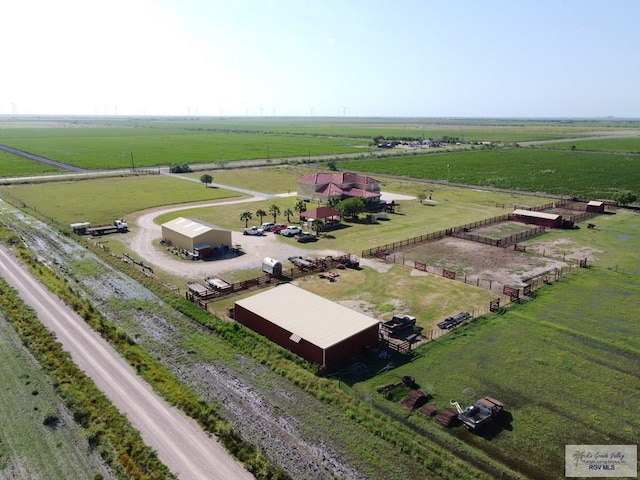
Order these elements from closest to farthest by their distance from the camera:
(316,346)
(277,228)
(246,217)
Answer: (316,346)
(277,228)
(246,217)

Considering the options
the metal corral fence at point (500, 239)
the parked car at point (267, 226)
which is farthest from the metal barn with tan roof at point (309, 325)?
the metal corral fence at point (500, 239)

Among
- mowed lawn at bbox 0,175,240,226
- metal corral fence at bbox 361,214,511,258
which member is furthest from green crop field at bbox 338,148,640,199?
mowed lawn at bbox 0,175,240,226

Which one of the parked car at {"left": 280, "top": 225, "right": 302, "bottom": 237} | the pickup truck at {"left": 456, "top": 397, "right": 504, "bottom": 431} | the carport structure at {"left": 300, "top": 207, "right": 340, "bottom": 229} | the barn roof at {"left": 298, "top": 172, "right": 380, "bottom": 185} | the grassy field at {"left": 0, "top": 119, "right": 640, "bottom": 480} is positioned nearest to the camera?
the pickup truck at {"left": 456, "top": 397, "right": 504, "bottom": 431}

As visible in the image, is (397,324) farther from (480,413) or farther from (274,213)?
(274,213)

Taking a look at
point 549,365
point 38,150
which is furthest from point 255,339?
point 38,150

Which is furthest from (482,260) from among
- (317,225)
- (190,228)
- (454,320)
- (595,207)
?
(595,207)

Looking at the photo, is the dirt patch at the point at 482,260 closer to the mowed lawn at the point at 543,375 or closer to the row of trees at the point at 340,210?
the mowed lawn at the point at 543,375

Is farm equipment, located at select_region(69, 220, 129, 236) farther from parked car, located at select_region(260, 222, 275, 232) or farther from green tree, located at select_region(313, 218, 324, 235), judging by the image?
green tree, located at select_region(313, 218, 324, 235)
